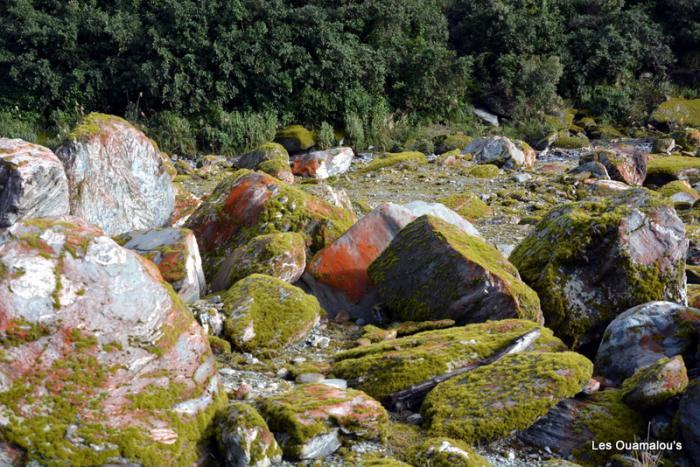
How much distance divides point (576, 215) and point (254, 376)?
391 cm

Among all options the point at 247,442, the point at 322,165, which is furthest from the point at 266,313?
the point at 322,165

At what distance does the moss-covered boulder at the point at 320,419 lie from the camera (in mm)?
4102

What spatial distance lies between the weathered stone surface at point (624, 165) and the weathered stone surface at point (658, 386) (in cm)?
1383

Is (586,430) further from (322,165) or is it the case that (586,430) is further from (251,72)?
(251,72)

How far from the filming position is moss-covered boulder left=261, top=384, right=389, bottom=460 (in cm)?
410

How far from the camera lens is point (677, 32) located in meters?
36.3

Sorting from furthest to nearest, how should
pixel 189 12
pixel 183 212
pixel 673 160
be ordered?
pixel 189 12 < pixel 673 160 < pixel 183 212

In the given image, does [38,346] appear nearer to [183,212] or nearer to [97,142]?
[97,142]

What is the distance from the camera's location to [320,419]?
4.21 metres

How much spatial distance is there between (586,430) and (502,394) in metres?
0.58

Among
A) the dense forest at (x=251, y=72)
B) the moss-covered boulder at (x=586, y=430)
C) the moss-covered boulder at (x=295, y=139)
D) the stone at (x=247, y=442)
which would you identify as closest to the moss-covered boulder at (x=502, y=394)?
the moss-covered boulder at (x=586, y=430)

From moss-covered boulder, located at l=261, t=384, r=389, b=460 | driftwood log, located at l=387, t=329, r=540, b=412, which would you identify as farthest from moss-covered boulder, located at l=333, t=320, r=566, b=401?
moss-covered boulder, located at l=261, t=384, r=389, b=460

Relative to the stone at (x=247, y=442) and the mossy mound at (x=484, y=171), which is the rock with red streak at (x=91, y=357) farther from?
the mossy mound at (x=484, y=171)

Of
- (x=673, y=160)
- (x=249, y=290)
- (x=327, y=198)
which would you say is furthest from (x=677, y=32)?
(x=249, y=290)
